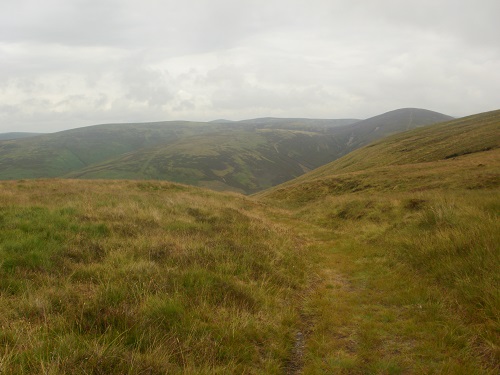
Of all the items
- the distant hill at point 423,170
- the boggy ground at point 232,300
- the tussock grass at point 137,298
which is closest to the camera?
the tussock grass at point 137,298

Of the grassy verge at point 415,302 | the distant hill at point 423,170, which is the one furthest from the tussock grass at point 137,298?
the distant hill at point 423,170

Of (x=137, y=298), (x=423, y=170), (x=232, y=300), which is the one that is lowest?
(x=232, y=300)

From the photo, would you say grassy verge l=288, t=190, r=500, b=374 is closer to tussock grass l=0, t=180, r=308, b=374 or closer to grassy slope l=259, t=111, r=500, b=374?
grassy slope l=259, t=111, r=500, b=374

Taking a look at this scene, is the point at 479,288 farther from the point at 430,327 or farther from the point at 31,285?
the point at 31,285

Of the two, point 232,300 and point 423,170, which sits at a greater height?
point 423,170

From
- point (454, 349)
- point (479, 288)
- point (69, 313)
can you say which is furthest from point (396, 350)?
point (69, 313)

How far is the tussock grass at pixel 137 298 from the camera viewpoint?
403 cm

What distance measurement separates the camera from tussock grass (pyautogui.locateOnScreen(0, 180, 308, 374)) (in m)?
4.03

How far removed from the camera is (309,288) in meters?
8.75

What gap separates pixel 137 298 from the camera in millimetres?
5625

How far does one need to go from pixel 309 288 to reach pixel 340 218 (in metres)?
13.8

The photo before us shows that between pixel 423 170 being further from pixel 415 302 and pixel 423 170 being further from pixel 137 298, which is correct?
pixel 137 298

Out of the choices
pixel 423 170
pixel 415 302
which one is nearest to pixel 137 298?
pixel 415 302

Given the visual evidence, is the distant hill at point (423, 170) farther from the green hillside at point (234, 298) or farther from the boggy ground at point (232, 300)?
the boggy ground at point (232, 300)
